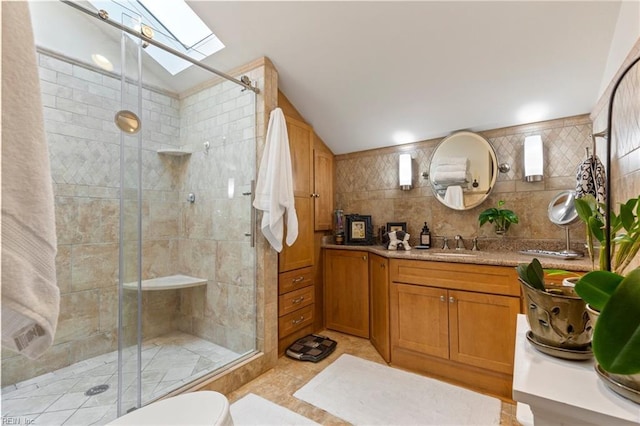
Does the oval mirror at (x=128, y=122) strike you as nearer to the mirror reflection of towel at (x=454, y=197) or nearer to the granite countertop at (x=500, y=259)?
the granite countertop at (x=500, y=259)

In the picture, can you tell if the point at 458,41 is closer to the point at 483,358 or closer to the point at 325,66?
the point at 325,66

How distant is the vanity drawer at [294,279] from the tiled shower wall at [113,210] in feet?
1.05

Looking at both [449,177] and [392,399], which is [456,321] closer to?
[392,399]

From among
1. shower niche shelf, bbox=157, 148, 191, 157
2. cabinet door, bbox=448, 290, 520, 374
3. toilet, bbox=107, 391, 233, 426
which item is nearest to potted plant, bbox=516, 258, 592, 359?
Result: toilet, bbox=107, 391, 233, 426

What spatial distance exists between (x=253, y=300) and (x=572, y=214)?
257 cm

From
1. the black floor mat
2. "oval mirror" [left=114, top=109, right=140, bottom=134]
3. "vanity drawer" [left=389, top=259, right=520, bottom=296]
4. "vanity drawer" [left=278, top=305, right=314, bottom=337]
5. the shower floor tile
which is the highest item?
"oval mirror" [left=114, top=109, right=140, bottom=134]

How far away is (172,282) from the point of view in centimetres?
259

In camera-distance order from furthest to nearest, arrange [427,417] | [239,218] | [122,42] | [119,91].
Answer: [239,218]
[119,91]
[122,42]
[427,417]

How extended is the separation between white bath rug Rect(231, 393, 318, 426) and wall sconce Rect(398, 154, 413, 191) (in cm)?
218

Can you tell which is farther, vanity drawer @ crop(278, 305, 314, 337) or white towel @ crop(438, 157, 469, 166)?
white towel @ crop(438, 157, 469, 166)

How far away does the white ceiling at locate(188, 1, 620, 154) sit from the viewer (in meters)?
1.70

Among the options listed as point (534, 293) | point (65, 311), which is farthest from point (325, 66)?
point (65, 311)

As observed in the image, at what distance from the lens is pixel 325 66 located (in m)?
2.27

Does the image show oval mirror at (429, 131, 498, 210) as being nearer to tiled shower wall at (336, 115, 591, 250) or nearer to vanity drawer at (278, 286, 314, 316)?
tiled shower wall at (336, 115, 591, 250)
